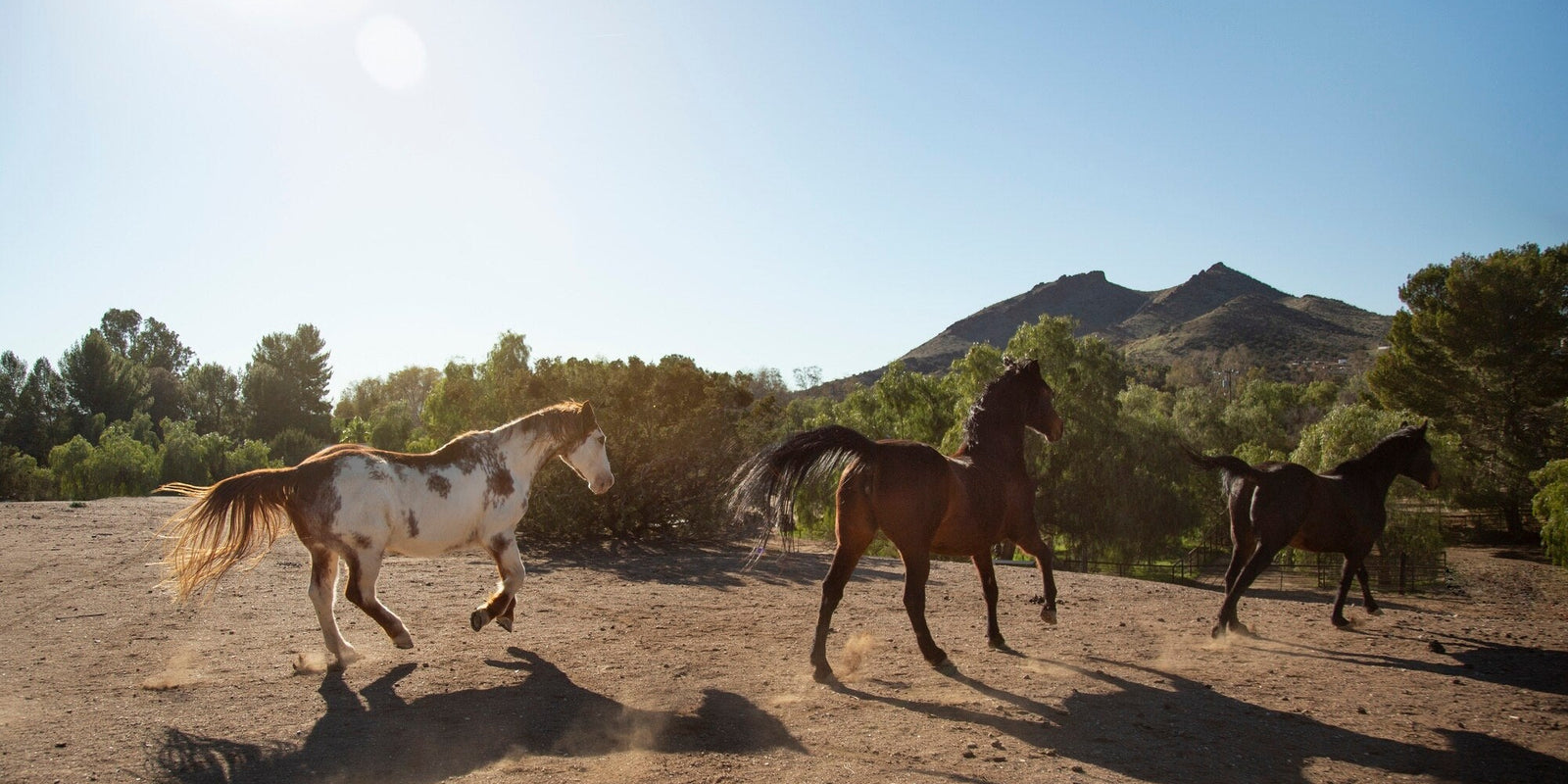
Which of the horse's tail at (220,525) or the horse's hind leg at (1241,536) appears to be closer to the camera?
the horse's tail at (220,525)

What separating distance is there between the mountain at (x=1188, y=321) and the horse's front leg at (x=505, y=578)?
8538 cm

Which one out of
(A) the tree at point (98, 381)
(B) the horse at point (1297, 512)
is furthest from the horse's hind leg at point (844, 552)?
(A) the tree at point (98, 381)

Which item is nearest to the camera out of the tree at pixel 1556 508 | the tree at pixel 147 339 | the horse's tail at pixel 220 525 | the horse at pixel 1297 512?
the horse's tail at pixel 220 525

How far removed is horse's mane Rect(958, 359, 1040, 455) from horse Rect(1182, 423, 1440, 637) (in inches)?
68.9

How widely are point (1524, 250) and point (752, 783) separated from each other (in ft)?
132

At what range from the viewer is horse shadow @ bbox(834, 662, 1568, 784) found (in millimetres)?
4422

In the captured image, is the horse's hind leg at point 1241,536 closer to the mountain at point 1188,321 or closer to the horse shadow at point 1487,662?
the horse shadow at point 1487,662

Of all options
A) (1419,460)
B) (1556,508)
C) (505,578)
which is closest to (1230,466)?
(1419,460)

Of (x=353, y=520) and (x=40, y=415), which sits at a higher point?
(x=40, y=415)

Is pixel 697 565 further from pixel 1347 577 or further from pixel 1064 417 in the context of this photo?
pixel 1064 417

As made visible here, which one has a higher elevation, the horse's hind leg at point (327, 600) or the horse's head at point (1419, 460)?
the horse's head at point (1419, 460)

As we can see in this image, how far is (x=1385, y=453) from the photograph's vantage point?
9273 millimetres

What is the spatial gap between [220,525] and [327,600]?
886 mm

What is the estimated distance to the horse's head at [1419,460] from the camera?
30.9ft
